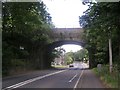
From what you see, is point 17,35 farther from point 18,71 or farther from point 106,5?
point 106,5

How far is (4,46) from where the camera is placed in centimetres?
4434

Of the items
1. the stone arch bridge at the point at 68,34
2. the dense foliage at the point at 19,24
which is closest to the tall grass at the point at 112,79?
the dense foliage at the point at 19,24

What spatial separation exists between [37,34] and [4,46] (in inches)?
904

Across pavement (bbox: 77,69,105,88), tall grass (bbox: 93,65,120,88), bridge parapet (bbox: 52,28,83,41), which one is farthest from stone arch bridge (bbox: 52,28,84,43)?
tall grass (bbox: 93,65,120,88)

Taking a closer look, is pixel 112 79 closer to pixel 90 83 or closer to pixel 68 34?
pixel 90 83

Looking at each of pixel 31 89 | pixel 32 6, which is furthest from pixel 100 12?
pixel 32 6

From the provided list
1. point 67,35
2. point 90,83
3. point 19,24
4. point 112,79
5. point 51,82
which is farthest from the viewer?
point 67,35

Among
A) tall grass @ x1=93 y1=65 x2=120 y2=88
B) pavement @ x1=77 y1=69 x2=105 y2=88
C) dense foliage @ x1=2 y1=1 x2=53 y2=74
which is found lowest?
pavement @ x1=77 y1=69 x2=105 y2=88

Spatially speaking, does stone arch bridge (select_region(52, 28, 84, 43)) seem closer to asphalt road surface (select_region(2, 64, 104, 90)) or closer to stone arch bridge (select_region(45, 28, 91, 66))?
stone arch bridge (select_region(45, 28, 91, 66))

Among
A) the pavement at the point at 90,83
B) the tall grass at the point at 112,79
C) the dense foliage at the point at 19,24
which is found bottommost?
the pavement at the point at 90,83

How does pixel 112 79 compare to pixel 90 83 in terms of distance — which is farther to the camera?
pixel 90 83

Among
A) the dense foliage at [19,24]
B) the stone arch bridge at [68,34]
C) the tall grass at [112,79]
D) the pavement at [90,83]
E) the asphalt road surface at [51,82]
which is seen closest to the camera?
the tall grass at [112,79]

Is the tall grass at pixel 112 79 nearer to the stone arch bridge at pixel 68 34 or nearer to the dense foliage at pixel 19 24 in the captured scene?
the dense foliage at pixel 19 24

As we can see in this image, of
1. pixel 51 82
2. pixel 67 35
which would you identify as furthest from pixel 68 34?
pixel 51 82
